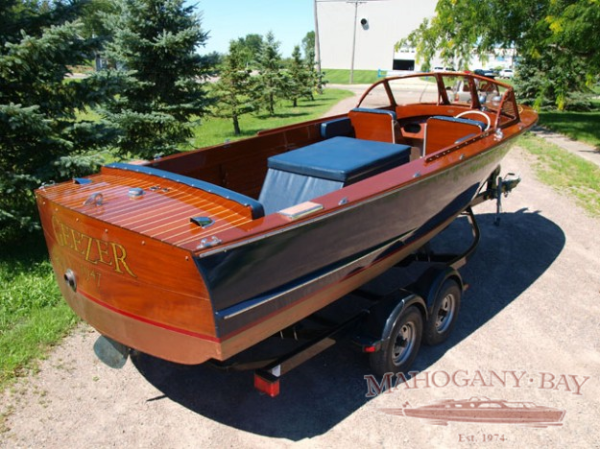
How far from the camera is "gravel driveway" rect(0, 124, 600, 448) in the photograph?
3.08m

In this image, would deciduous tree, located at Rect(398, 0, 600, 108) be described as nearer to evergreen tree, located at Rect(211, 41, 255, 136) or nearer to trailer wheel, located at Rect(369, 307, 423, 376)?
evergreen tree, located at Rect(211, 41, 255, 136)

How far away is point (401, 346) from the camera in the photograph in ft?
12.2

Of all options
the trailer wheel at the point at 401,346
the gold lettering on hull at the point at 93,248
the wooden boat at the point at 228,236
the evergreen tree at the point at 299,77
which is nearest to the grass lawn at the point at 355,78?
the evergreen tree at the point at 299,77

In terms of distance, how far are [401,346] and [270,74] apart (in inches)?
741

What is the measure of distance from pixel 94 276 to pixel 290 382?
165 centimetres

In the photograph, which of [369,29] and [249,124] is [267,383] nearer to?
[249,124]

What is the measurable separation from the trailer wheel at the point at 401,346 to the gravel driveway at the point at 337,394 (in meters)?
0.15

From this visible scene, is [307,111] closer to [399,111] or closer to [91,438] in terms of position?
[399,111]

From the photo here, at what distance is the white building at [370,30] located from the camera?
53062 millimetres

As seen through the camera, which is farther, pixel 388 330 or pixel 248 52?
pixel 248 52

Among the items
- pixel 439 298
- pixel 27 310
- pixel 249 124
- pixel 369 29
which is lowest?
pixel 249 124

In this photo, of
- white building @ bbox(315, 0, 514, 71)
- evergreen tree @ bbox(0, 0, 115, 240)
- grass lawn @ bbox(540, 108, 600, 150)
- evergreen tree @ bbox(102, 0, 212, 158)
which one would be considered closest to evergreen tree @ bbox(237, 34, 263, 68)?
evergreen tree @ bbox(102, 0, 212, 158)

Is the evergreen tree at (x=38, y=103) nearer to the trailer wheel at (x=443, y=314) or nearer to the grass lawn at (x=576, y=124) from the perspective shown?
the trailer wheel at (x=443, y=314)

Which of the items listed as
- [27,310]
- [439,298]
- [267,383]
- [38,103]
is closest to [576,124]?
[439,298]
